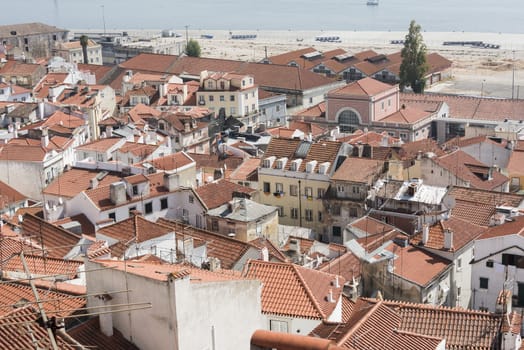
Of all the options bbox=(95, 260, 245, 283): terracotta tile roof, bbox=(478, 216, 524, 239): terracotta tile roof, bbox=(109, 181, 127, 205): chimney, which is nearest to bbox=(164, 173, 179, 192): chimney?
bbox=(109, 181, 127, 205): chimney

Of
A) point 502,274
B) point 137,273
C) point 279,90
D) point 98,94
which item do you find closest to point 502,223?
point 502,274

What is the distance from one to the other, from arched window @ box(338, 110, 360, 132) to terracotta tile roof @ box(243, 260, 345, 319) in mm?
40780

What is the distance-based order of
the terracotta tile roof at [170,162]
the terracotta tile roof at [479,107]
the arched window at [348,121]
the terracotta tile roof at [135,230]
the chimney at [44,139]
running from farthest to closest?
the terracotta tile roof at [479,107] → the arched window at [348,121] → the chimney at [44,139] → the terracotta tile roof at [170,162] → the terracotta tile roof at [135,230]

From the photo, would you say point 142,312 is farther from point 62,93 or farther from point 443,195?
point 62,93

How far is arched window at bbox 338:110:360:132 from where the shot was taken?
192ft

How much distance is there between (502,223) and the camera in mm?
27109

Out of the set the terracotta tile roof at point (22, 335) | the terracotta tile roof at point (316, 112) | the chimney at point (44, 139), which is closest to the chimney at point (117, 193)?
the chimney at point (44, 139)

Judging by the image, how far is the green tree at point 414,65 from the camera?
77938 mm

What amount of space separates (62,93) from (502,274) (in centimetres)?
4249

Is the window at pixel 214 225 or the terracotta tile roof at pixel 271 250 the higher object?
the terracotta tile roof at pixel 271 250

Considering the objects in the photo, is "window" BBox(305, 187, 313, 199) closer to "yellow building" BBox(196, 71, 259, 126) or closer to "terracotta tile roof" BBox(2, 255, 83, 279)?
"terracotta tile roof" BBox(2, 255, 83, 279)

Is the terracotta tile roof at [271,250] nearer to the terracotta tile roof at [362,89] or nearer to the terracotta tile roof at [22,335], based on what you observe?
the terracotta tile roof at [22,335]

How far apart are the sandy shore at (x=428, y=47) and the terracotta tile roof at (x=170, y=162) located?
54.5 metres

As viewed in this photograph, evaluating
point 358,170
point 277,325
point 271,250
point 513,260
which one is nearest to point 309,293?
point 277,325
